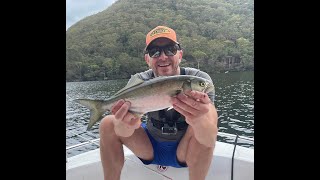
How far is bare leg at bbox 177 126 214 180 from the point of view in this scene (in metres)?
2.78

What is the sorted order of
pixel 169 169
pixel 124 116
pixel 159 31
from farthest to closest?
1. pixel 169 169
2. pixel 159 31
3. pixel 124 116

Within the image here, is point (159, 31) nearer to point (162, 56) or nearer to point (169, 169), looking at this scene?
point (162, 56)

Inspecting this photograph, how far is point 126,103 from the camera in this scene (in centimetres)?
245

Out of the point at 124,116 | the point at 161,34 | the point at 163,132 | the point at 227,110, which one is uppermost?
the point at 161,34

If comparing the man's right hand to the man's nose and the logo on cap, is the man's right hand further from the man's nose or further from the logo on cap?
the logo on cap

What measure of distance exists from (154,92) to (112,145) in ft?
3.34

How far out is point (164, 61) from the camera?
320cm

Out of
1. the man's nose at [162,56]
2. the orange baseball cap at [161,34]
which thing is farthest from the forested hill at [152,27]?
the man's nose at [162,56]

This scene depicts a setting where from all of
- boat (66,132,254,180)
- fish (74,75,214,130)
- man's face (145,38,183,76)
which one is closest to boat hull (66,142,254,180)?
boat (66,132,254,180)

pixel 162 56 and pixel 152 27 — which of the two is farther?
pixel 152 27

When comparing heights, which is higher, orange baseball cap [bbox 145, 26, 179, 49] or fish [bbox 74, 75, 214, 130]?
orange baseball cap [bbox 145, 26, 179, 49]

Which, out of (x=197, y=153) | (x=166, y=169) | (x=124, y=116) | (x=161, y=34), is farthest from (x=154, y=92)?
(x=166, y=169)
